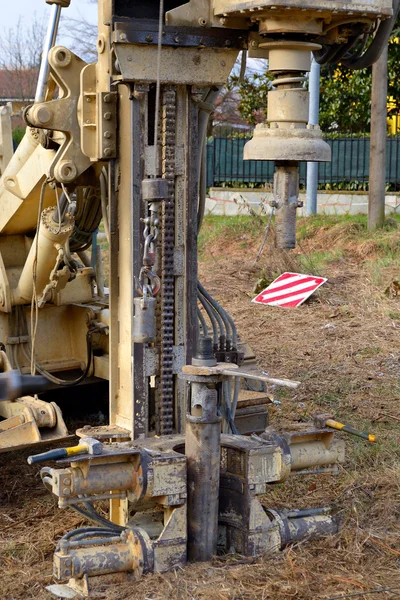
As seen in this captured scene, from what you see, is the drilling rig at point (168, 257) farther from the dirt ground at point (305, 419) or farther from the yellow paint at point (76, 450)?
the dirt ground at point (305, 419)

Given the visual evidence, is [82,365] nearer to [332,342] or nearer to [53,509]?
[53,509]

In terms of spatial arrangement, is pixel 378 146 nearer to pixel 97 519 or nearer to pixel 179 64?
pixel 179 64

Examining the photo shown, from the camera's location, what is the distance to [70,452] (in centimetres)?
410

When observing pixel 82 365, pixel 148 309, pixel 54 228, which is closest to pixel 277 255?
pixel 82 365

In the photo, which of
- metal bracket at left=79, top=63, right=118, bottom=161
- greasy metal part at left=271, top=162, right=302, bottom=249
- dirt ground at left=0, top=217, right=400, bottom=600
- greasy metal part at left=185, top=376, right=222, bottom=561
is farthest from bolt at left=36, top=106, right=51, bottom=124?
dirt ground at left=0, top=217, right=400, bottom=600

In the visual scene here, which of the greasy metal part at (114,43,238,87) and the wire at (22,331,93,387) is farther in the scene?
the wire at (22,331,93,387)

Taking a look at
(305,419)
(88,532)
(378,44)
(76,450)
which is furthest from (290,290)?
(76,450)

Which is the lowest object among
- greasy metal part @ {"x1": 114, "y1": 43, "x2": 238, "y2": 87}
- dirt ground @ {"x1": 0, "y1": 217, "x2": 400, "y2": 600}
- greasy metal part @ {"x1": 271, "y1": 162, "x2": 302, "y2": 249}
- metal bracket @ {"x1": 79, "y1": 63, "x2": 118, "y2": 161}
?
dirt ground @ {"x1": 0, "y1": 217, "x2": 400, "y2": 600}

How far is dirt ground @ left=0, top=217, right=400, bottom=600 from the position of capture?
4.16m

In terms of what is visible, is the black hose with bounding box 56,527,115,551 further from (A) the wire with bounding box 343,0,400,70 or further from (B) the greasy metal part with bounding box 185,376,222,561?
(A) the wire with bounding box 343,0,400,70

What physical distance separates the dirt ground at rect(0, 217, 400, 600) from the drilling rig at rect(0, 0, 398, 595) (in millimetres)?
183

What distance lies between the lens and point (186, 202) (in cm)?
474

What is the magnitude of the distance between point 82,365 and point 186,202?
6.71ft

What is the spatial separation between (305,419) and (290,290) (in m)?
4.67
